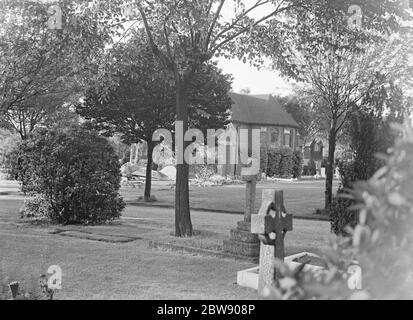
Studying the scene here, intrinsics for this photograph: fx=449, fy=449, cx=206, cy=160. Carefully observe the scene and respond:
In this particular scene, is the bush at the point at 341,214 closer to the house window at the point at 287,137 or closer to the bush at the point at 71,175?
the bush at the point at 71,175

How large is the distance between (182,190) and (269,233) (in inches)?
239

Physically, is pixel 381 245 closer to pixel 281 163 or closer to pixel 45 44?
pixel 45 44

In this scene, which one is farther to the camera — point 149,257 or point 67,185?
point 67,185

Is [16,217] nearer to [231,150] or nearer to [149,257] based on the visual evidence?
[149,257]

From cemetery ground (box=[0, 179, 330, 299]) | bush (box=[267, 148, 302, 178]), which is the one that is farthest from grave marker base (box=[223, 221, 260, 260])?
bush (box=[267, 148, 302, 178])

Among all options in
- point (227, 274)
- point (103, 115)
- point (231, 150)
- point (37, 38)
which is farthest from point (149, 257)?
point (231, 150)

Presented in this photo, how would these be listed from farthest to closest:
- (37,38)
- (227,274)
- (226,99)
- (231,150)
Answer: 1. (231,150)
2. (226,99)
3. (37,38)
4. (227,274)

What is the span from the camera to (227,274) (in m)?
8.16

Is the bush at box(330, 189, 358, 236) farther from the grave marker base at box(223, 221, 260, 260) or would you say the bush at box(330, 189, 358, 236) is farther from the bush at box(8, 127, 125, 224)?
the bush at box(8, 127, 125, 224)

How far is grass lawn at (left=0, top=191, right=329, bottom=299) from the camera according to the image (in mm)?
7000

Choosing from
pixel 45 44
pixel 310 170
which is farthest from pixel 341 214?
pixel 310 170

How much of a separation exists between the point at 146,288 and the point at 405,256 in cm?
550

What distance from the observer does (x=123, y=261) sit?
9016 millimetres

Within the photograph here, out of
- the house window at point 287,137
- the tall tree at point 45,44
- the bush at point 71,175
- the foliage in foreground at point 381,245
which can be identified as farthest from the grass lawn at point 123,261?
the house window at point 287,137
